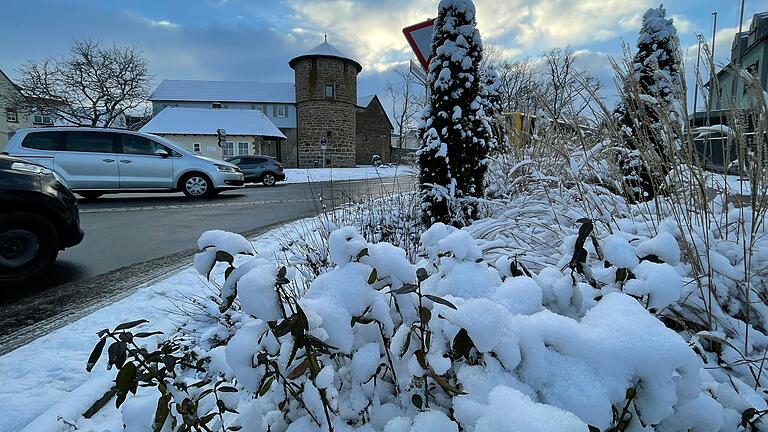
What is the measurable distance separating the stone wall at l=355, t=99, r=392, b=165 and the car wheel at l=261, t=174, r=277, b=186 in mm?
22979

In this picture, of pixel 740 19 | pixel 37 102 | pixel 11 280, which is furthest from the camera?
pixel 37 102

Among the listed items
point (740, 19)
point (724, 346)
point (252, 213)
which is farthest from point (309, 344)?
point (252, 213)

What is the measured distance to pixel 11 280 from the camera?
10.4ft

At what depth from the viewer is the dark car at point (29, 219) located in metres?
3.09

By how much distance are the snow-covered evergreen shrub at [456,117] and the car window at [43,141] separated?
28.8 ft

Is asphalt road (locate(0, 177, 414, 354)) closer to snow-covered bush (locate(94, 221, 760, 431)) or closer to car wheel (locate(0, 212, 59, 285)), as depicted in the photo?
car wheel (locate(0, 212, 59, 285))

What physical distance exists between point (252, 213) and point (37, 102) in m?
35.0

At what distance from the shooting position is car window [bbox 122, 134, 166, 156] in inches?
354

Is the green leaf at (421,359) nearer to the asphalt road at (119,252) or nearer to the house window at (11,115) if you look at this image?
the asphalt road at (119,252)

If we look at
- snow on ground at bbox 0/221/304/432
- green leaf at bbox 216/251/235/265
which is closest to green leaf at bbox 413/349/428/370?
green leaf at bbox 216/251/235/265

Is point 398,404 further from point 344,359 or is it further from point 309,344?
point 309,344

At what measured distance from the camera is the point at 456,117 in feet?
13.2

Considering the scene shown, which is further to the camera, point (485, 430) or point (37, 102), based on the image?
point (37, 102)

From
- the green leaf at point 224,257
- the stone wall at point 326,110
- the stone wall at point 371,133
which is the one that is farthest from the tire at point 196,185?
the stone wall at point 371,133
